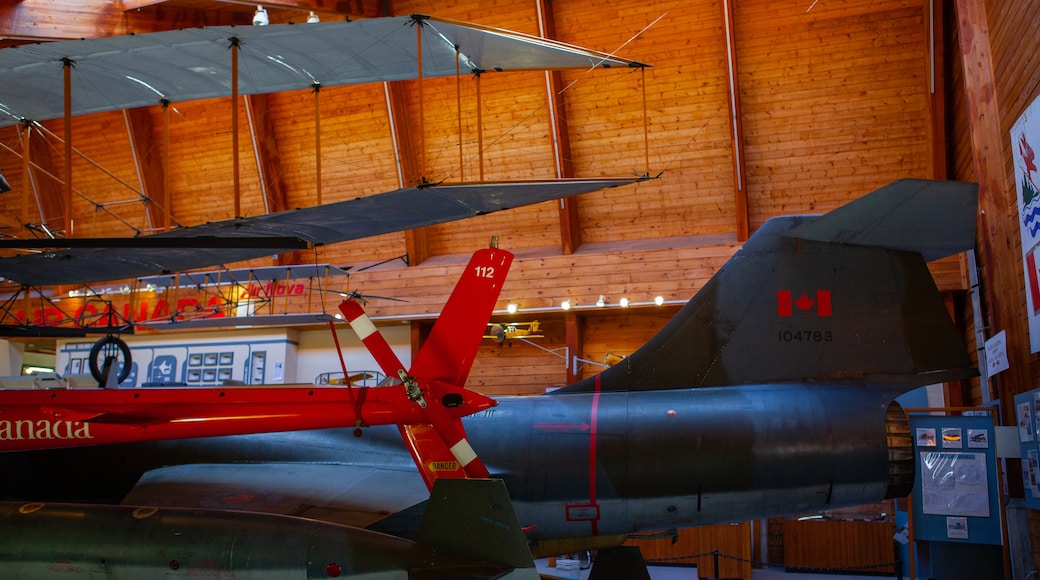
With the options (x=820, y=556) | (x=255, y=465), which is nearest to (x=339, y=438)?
(x=255, y=465)

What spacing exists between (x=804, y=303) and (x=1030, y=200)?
2092mm

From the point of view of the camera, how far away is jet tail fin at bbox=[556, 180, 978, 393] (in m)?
6.01

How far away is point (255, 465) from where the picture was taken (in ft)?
21.0

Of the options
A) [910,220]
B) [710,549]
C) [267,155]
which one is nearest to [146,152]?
[267,155]

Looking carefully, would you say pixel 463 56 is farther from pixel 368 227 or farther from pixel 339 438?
pixel 339 438

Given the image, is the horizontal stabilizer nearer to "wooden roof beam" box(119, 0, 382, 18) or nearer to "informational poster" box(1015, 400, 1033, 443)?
"informational poster" box(1015, 400, 1033, 443)

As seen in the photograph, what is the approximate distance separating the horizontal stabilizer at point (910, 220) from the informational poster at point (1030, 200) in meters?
0.89

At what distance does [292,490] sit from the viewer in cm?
588

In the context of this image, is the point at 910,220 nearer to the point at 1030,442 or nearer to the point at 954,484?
the point at 1030,442

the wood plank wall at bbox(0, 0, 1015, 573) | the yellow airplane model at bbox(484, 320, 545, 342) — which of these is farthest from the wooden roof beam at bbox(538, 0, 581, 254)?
the yellow airplane model at bbox(484, 320, 545, 342)

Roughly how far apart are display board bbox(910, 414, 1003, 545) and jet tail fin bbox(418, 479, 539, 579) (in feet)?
14.2

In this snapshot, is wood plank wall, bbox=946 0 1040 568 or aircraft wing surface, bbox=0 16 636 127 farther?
aircraft wing surface, bbox=0 16 636 127

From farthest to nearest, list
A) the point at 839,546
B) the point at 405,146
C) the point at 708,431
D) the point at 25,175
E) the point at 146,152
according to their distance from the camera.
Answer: the point at 146,152, the point at 405,146, the point at 839,546, the point at 25,175, the point at 708,431

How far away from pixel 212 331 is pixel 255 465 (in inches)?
430
